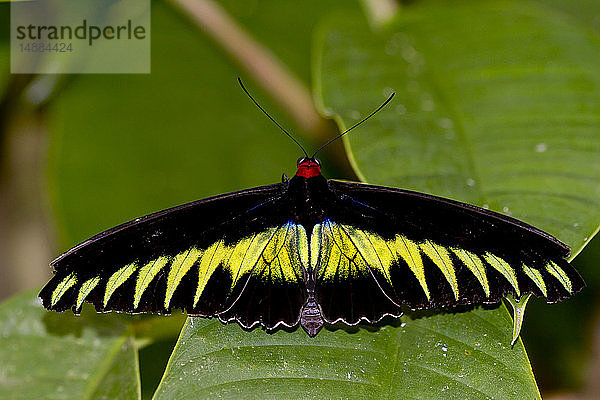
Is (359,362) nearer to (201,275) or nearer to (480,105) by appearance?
(201,275)

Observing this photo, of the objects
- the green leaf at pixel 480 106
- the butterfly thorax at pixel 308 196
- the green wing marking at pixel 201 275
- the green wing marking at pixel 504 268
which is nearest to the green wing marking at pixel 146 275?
the green wing marking at pixel 201 275

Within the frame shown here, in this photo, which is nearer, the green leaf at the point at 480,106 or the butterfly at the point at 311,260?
the butterfly at the point at 311,260

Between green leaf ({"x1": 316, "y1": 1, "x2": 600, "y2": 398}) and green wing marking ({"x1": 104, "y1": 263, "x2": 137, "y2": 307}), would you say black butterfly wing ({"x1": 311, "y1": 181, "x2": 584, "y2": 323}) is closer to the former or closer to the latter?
green leaf ({"x1": 316, "y1": 1, "x2": 600, "y2": 398})

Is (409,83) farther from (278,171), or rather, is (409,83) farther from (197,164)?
(197,164)

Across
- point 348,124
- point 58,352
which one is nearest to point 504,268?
point 348,124

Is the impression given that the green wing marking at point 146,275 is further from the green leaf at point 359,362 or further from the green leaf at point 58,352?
the green leaf at point 58,352

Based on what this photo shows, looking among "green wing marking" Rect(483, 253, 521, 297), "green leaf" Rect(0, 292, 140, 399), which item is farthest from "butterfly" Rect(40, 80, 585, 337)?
"green leaf" Rect(0, 292, 140, 399)
